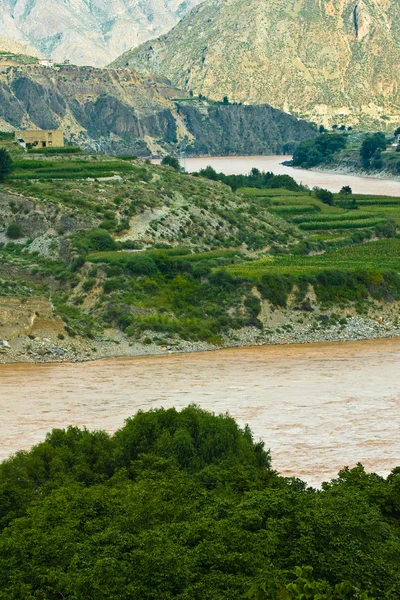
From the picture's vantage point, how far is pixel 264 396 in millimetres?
43844

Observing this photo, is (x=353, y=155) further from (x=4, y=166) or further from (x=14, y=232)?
(x=14, y=232)

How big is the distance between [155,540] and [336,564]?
10.2 feet

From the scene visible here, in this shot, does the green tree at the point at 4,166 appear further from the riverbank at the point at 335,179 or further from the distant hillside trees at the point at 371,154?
the distant hillside trees at the point at 371,154

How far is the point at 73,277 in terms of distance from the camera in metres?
60.4

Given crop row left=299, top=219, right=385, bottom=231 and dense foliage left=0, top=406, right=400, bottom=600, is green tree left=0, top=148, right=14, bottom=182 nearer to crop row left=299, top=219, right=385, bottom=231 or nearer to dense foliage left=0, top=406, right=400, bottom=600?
crop row left=299, top=219, right=385, bottom=231

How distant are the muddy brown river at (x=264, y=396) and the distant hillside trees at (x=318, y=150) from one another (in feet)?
384

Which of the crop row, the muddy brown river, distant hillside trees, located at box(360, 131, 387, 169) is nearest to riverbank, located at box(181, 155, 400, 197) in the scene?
distant hillside trees, located at box(360, 131, 387, 169)

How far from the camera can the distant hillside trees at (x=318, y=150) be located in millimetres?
171375

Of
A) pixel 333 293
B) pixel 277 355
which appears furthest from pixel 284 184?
pixel 277 355

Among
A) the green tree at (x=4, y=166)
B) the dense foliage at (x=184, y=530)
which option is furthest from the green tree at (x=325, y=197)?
the dense foliage at (x=184, y=530)

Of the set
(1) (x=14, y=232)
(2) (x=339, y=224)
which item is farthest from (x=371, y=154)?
(1) (x=14, y=232)

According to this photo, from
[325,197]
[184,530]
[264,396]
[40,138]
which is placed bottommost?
[264,396]

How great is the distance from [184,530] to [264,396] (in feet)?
71.5

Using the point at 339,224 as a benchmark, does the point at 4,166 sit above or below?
above
